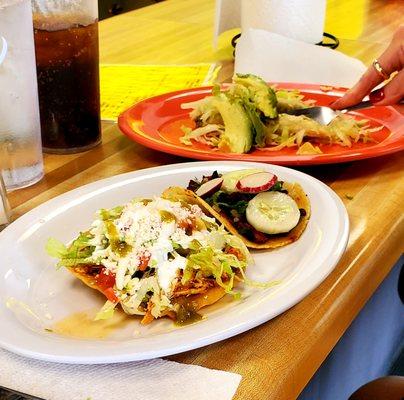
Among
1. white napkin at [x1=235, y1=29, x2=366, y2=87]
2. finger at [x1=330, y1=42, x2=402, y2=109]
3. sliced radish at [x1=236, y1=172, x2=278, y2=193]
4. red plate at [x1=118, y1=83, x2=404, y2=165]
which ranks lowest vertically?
white napkin at [x1=235, y1=29, x2=366, y2=87]

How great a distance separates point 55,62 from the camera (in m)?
1.11

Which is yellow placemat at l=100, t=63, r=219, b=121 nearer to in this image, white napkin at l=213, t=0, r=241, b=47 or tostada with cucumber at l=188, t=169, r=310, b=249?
white napkin at l=213, t=0, r=241, b=47

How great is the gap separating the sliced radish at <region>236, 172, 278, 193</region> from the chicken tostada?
11 cm

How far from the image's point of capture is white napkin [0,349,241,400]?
631 mm

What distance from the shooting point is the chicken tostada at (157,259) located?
730mm

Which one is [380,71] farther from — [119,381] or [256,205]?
[119,381]

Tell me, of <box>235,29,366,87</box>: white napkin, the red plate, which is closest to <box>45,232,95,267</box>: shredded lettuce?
the red plate

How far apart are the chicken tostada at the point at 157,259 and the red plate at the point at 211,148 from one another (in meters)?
0.30

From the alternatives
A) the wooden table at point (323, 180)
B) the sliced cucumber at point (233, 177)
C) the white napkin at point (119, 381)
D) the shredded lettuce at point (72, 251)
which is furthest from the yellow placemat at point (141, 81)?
the white napkin at point (119, 381)

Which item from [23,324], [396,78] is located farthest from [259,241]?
[396,78]

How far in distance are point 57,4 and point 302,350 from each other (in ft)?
2.29

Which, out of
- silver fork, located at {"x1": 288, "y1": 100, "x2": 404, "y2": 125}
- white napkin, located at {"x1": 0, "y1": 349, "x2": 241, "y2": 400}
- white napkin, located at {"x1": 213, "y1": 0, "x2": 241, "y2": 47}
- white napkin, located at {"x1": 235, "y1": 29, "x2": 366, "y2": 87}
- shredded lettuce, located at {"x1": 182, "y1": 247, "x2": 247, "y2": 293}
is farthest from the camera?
white napkin, located at {"x1": 213, "y1": 0, "x2": 241, "y2": 47}

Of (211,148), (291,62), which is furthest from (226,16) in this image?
(211,148)

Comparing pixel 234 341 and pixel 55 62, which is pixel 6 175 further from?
pixel 234 341
